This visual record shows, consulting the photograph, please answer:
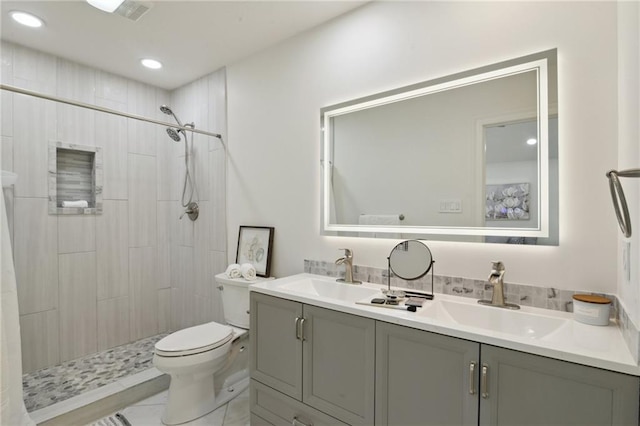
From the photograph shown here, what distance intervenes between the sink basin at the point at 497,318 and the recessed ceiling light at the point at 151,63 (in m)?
2.87

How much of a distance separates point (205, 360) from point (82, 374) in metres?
1.28

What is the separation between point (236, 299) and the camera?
2348mm

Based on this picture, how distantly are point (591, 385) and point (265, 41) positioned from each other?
262 centimetres

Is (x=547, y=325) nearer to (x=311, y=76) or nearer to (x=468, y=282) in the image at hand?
(x=468, y=282)

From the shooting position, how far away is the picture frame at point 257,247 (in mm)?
2451

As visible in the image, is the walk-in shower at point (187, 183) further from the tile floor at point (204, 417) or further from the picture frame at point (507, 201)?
the picture frame at point (507, 201)

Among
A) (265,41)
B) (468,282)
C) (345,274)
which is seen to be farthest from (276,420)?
(265,41)

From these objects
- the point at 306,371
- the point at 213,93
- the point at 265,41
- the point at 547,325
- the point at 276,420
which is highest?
the point at 265,41

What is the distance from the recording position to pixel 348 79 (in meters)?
2.06

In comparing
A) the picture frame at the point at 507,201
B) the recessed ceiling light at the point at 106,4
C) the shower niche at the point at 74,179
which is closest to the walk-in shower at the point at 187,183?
the shower niche at the point at 74,179

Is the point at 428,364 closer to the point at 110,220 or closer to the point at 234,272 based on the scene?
the point at 234,272

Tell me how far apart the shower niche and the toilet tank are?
1.47 meters

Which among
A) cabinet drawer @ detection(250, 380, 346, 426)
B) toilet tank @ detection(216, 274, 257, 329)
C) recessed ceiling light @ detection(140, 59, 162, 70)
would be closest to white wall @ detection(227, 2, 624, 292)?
toilet tank @ detection(216, 274, 257, 329)

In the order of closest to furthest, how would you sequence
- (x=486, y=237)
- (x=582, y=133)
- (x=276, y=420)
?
1. (x=582, y=133)
2. (x=486, y=237)
3. (x=276, y=420)
